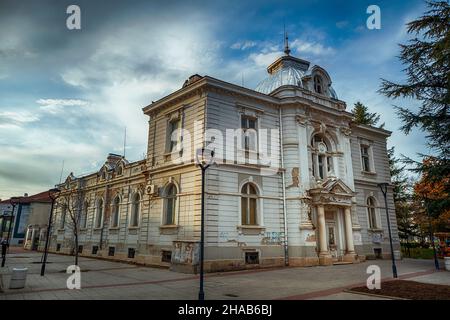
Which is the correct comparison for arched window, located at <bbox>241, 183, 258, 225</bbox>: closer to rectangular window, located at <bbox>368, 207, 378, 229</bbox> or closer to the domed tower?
the domed tower

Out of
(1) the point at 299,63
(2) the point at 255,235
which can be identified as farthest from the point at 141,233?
(1) the point at 299,63

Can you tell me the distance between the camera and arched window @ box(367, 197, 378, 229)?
25.6 meters

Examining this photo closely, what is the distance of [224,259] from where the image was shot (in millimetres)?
17188

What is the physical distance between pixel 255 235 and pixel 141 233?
321 inches

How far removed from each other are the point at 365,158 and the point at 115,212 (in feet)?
74.8

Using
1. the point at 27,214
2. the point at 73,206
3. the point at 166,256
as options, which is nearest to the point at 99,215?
the point at 73,206

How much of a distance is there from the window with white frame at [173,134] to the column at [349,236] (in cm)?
1300

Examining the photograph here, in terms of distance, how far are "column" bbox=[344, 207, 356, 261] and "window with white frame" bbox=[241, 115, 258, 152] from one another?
829cm

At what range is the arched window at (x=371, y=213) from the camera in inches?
1009

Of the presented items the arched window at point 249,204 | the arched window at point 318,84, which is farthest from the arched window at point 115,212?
the arched window at point 318,84

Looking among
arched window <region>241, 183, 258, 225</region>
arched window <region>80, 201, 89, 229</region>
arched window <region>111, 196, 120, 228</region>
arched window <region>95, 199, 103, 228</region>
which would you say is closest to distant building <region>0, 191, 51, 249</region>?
arched window <region>80, 201, 89, 229</region>
